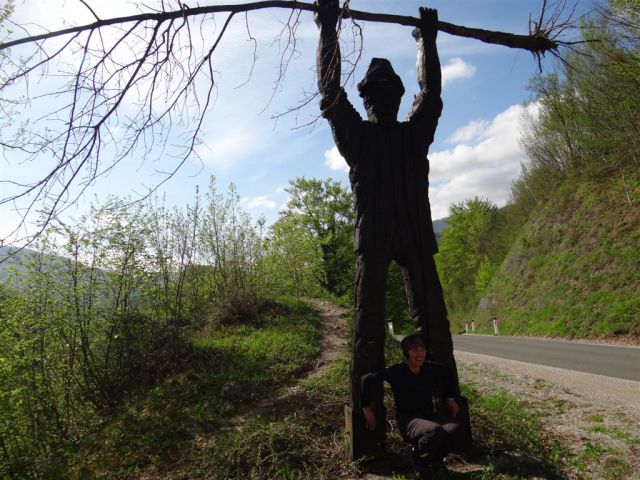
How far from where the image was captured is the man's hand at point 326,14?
151 inches

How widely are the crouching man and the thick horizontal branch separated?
2.55 m

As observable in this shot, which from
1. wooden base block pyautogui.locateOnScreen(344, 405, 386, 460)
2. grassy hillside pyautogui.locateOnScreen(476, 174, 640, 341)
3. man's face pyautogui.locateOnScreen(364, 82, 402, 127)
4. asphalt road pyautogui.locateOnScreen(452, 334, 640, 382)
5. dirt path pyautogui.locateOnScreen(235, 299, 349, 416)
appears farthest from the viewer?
grassy hillside pyautogui.locateOnScreen(476, 174, 640, 341)

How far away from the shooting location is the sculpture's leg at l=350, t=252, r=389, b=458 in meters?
3.31

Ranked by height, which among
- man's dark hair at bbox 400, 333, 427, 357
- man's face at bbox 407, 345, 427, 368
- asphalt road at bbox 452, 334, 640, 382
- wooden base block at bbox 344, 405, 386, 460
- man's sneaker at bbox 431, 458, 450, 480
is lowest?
asphalt road at bbox 452, 334, 640, 382

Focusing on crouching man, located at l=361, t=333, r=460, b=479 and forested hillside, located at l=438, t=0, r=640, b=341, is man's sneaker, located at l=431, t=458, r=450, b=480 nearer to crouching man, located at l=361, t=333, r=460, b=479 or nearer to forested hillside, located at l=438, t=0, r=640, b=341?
crouching man, located at l=361, t=333, r=460, b=479

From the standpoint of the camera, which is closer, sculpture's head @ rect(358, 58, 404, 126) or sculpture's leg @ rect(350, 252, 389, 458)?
sculpture's leg @ rect(350, 252, 389, 458)

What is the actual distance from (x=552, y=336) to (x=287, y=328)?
12.5 metres

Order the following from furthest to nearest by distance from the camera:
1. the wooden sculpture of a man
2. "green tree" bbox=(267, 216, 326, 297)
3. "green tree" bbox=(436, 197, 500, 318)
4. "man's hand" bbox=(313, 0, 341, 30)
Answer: "green tree" bbox=(436, 197, 500, 318) < "green tree" bbox=(267, 216, 326, 297) < "man's hand" bbox=(313, 0, 341, 30) < the wooden sculpture of a man

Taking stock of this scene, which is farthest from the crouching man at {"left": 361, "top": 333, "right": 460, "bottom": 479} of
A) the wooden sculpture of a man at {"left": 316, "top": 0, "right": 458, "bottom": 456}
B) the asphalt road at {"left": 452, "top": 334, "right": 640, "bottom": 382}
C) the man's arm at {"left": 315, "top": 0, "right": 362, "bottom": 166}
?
the asphalt road at {"left": 452, "top": 334, "right": 640, "bottom": 382}

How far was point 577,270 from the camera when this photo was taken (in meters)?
18.7

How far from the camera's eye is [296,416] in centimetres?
429

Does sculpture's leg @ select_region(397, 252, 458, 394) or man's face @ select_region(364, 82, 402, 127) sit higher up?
man's face @ select_region(364, 82, 402, 127)

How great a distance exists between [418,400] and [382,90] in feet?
8.80

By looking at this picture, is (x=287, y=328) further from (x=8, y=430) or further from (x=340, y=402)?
(x=8, y=430)
